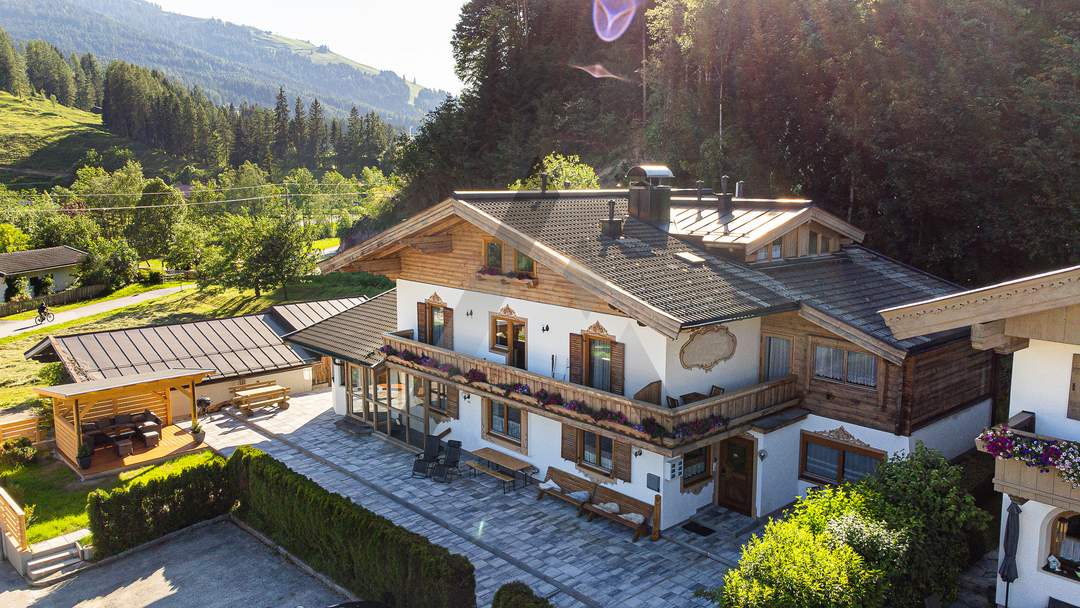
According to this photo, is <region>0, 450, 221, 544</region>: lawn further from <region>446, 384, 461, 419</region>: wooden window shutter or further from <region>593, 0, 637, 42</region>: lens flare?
<region>593, 0, 637, 42</region>: lens flare

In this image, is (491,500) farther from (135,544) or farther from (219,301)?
(219,301)

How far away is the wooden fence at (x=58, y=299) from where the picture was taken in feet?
186

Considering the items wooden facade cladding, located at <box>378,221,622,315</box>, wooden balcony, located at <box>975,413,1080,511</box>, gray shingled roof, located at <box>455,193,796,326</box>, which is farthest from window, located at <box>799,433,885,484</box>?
wooden facade cladding, located at <box>378,221,622,315</box>

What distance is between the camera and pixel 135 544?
18.6 meters

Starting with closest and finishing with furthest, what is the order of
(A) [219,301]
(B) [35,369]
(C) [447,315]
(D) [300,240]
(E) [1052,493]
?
(E) [1052,493], (C) [447,315], (B) [35,369], (D) [300,240], (A) [219,301]

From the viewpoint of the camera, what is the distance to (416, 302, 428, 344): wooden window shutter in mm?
23969

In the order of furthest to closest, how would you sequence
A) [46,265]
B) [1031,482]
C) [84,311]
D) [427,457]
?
[46,265]
[84,311]
[427,457]
[1031,482]

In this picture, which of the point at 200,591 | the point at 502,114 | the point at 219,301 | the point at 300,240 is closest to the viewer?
the point at 200,591

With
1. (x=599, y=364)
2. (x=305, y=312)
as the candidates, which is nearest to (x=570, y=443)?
(x=599, y=364)

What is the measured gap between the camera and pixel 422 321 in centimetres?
2414

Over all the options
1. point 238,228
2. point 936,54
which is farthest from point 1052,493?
point 238,228

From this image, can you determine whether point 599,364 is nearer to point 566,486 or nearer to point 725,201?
point 566,486

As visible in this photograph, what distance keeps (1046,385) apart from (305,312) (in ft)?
93.6

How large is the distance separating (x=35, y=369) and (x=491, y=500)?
30.8 metres
